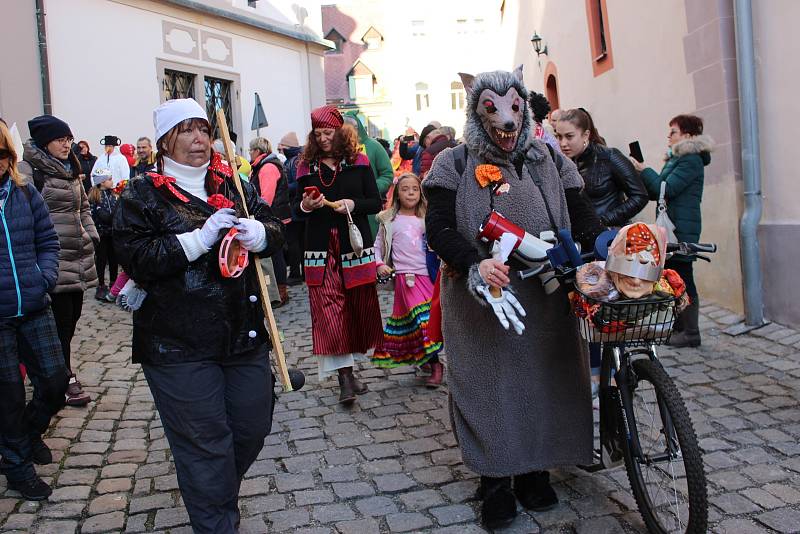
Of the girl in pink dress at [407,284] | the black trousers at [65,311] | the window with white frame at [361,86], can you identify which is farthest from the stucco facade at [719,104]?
the window with white frame at [361,86]

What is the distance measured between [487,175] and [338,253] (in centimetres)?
226

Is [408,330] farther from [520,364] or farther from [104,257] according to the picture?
[104,257]

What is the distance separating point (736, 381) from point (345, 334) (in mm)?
2689

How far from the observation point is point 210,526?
3.37 m

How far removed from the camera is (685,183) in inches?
267

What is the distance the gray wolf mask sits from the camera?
143 inches

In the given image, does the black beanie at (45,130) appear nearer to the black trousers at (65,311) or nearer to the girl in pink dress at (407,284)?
the black trousers at (65,311)

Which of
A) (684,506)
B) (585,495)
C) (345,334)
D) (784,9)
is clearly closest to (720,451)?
(585,495)

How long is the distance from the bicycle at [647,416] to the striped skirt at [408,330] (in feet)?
7.98

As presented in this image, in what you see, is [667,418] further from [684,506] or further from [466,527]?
[466,527]

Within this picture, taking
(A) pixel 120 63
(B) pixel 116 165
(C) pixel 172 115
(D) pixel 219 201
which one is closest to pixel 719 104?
(D) pixel 219 201

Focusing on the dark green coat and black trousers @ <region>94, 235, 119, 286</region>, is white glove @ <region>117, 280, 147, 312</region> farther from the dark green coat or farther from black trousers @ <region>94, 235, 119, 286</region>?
black trousers @ <region>94, 235, 119, 286</region>

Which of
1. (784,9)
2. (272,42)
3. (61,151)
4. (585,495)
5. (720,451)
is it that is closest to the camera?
(585,495)

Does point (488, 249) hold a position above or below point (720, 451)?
above
